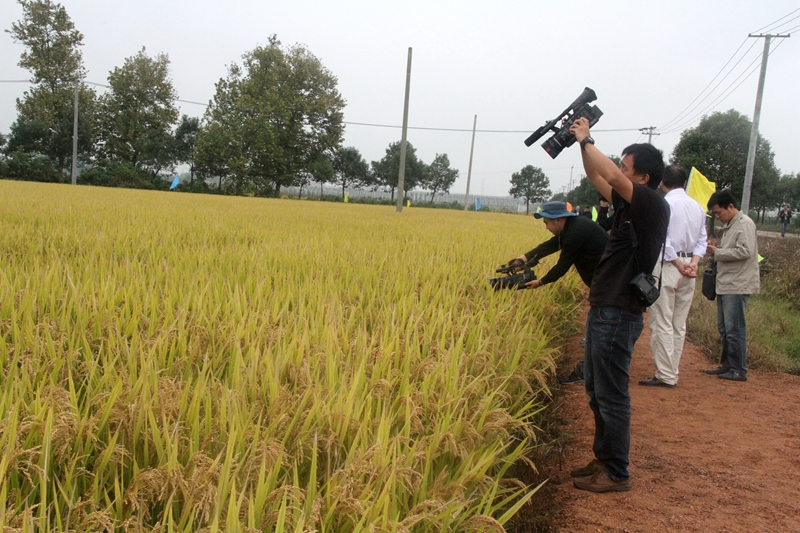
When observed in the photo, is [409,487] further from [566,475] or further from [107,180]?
[107,180]

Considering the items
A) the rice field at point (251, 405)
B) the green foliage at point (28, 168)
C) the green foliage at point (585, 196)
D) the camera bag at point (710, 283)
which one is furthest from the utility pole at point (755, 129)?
the green foliage at point (28, 168)

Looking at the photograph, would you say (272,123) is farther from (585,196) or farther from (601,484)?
(601,484)

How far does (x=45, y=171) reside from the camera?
1404 inches

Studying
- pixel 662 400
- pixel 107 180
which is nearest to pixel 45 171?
pixel 107 180

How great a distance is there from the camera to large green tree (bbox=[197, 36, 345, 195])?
139ft

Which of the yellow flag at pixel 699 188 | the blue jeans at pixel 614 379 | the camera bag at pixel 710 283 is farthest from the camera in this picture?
the yellow flag at pixel 699 188

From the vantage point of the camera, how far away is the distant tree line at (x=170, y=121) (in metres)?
40.5

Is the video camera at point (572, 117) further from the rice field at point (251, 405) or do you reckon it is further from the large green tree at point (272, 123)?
the large green tree at point (272, 123)

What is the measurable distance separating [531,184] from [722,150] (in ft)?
→ 148

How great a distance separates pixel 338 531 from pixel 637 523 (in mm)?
1485

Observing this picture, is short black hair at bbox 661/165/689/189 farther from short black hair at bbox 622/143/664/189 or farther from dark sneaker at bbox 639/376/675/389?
short black hair at bbox 622/143/664/189

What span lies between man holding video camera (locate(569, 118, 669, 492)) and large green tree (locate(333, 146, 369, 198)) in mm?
57733

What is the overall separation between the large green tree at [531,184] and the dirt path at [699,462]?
6675 cm

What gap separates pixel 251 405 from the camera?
1.62 metres
